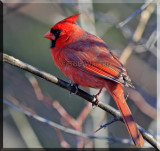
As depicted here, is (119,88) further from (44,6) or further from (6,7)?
(44,6)

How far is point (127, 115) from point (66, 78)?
1432mm

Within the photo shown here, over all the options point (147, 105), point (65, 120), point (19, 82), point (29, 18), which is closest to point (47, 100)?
point (65, 120)

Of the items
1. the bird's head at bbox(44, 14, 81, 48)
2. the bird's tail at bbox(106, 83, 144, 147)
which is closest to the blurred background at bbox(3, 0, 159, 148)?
the bird's head at bbox(44, 14, 81, 48)

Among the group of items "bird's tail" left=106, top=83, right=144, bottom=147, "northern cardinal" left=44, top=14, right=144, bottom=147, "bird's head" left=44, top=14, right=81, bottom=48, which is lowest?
"bird's tail" left=106, top=83, right=144, bottom=147

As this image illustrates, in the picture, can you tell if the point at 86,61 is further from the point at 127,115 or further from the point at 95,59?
the point at 127,115

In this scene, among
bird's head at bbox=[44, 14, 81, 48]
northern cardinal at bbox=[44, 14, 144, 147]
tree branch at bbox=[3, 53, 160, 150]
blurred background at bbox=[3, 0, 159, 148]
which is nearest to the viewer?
tree branch at bbox=[3, 53, 160, 150]

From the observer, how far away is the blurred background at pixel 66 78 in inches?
86.8

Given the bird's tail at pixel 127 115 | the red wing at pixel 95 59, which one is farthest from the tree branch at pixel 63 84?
the red wing at pixel 95 59

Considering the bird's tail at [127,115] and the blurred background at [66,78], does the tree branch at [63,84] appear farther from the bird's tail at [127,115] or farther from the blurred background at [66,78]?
the blurred background at [66,78]

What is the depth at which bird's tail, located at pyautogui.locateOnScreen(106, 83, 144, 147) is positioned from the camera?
4.37 feet

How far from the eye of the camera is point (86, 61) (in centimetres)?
175

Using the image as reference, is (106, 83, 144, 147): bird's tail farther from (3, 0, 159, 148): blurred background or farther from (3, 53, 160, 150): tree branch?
(3, 0, 159, 148): blurred background

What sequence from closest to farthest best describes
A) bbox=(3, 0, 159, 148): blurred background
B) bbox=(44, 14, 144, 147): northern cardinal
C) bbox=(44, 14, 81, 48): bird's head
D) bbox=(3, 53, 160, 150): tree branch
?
bbox=(3, 53, 160, 150): tree branch
bbox=(44, 14, 144, 147): northern cardinal
bbox=(44, 14, 81, 48): bird's head
bbox=(3, 0, 159, 148): blurred background

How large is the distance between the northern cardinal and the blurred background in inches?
10.2
